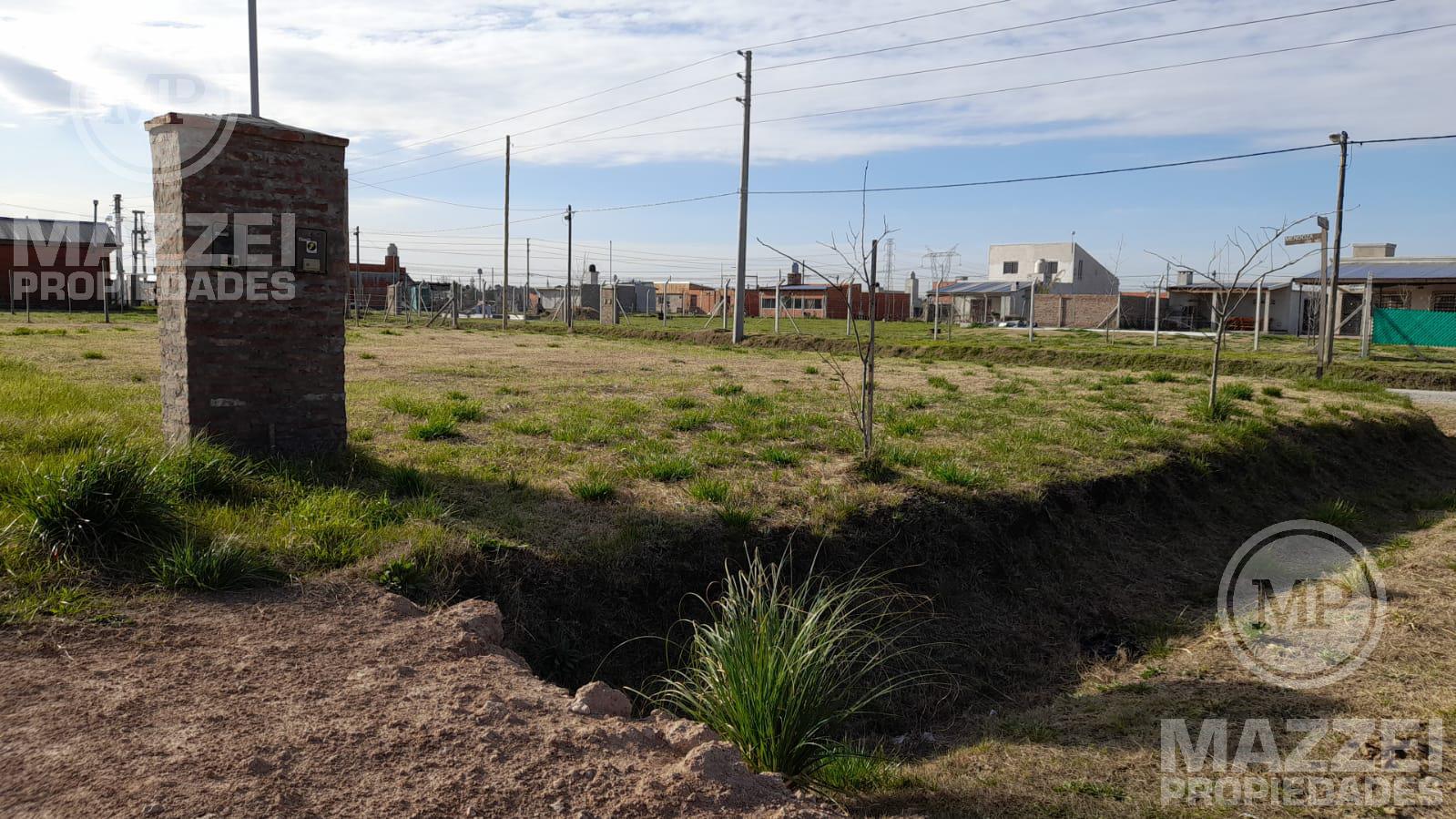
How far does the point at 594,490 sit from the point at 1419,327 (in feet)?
95.8

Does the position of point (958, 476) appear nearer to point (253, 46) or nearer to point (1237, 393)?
point (253, 46)

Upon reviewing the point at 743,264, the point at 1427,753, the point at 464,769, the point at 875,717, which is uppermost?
the point at 743,264

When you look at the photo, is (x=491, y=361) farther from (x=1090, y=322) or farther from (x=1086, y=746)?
(x=1090, y=322)

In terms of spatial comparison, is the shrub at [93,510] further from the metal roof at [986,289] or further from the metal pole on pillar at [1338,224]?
the metal roof at [986,289]

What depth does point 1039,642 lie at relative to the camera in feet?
19.9

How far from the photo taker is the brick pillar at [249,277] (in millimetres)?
5801

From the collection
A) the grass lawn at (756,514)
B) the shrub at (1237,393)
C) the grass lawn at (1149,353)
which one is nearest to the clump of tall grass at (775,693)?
the grass lawn at (756,514)

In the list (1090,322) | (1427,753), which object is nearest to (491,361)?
(1427,753)

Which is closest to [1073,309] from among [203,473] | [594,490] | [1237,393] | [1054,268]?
[1054,268]

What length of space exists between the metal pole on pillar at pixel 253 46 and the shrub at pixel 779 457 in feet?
15.4

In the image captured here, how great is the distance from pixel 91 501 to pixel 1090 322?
169ft

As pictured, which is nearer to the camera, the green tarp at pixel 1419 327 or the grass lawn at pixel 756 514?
the grass lawn at pixel 756 514

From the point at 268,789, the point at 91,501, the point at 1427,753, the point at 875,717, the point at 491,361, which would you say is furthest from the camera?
the point at 491,361

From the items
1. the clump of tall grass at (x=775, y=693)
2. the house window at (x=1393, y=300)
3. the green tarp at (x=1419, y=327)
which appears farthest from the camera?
the house window at (x=1393, y=300)
